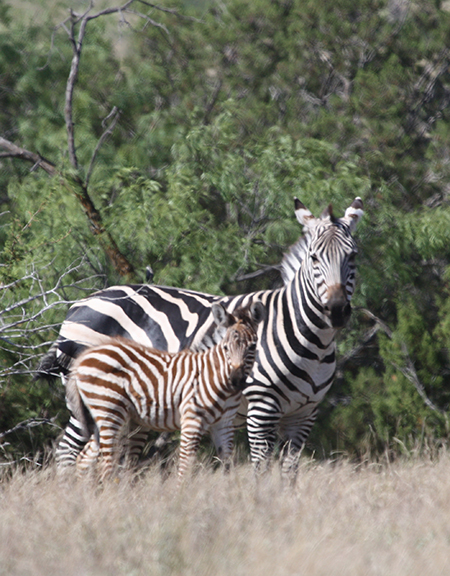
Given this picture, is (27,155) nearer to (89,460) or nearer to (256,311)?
(89,460)

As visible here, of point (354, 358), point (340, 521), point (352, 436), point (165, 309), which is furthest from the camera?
point (354, 358)

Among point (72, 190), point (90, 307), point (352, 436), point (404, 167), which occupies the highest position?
point (404, 167)

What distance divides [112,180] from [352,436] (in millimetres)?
4793

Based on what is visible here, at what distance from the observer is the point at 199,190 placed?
330 inches

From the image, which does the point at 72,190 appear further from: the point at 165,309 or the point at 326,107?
the point at 326,107

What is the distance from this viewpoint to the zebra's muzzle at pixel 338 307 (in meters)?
5.28

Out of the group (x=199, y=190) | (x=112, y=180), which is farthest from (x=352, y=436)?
(x=112, y=180)

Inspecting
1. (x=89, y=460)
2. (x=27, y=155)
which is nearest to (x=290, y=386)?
(x=89, y=460)

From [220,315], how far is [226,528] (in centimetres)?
171

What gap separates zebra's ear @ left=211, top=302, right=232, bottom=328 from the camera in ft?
16.2

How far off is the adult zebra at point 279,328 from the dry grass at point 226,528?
984 mm

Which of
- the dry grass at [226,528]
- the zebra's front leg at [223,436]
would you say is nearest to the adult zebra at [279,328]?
the zebra's front leg at [223,436]

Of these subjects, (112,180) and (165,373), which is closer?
(165,373)

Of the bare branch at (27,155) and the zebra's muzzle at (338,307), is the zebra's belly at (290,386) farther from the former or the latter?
the bare branch at (27,155)
